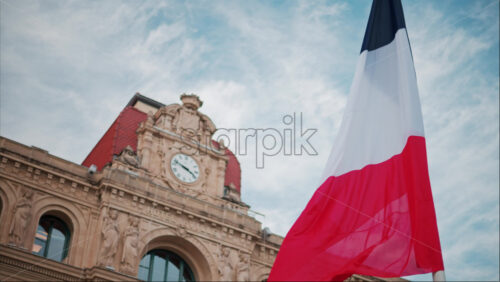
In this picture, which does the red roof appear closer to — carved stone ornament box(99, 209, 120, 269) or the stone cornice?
carved stone ornament box(99, 209, 120, 269)

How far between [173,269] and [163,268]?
603mm

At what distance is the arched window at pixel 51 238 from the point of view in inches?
1193

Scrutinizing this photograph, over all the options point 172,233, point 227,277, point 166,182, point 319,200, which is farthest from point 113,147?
point 319,200

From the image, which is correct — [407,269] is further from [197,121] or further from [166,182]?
[197,121]

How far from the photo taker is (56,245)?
102 ft

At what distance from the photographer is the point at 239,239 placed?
116 ft

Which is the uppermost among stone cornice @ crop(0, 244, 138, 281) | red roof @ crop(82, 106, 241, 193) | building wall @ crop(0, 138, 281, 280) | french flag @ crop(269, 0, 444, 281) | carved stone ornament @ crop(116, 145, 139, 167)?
red roof @ crop(82, 106, 241, 193)

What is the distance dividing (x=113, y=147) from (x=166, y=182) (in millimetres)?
4388

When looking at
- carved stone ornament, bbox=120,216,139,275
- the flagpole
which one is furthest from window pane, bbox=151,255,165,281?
the flagpole

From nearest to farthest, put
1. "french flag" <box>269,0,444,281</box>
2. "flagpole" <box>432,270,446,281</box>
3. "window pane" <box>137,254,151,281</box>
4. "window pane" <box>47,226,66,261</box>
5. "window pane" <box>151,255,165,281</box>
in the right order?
"flagpole" <box>432,270,446,281</box>, "french flag" <box>269,0,444,281</box>, "window pane" <box>47,226,66,261</box>, "window pane" <box>137,254,151,281</box>, "window pane" <box>151,255,165,281</box>

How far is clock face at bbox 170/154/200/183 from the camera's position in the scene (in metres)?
36.5

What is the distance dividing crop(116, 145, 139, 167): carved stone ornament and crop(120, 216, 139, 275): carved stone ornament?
406 cm

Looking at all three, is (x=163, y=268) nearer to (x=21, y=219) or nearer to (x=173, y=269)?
(x=173, y=269)

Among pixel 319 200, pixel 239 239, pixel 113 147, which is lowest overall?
pixel 319 200
